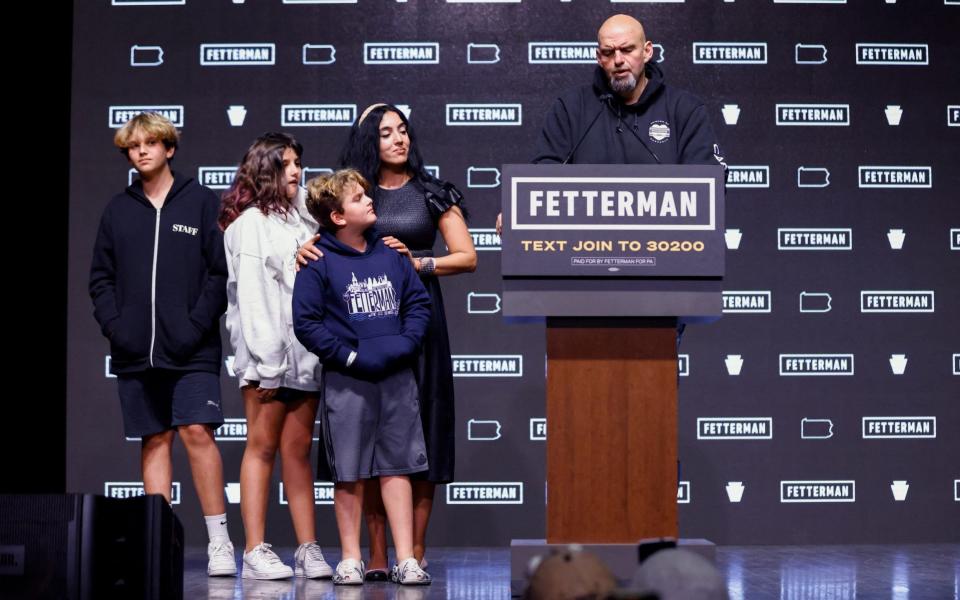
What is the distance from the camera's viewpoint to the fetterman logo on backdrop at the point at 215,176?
20.5ft

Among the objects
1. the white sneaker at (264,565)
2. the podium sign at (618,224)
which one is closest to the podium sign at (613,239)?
the podium sign at (618,224)

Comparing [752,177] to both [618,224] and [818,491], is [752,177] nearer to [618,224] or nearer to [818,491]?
[818,491]

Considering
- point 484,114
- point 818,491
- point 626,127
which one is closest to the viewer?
point 626,127

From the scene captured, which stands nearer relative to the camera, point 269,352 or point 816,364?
point 269,352

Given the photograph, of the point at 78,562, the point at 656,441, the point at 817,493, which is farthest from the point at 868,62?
the point at 78,562

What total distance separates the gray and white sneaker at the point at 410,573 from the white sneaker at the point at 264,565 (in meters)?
0.48

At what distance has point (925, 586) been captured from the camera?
13.7ft

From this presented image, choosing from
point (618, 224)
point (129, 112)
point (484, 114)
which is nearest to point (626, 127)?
point (618, 224)

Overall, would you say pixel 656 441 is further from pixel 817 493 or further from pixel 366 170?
pixel 817 493

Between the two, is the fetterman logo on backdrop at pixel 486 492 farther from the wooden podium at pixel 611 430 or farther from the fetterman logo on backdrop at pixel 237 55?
the wooden podium at pixel 611 430

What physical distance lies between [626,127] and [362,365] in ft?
4.11

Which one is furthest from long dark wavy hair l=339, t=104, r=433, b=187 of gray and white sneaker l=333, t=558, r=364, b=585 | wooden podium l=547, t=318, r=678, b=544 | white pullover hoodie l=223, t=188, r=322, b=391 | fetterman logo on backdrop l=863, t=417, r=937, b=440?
fetterman logo on backdrop l=863, t=417, r=937, b=440

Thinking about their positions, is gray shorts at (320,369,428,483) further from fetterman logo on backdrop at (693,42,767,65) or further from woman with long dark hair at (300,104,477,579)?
fetterman logo on backdrop at (693,42,767,65)

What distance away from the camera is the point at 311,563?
14.4 ft
